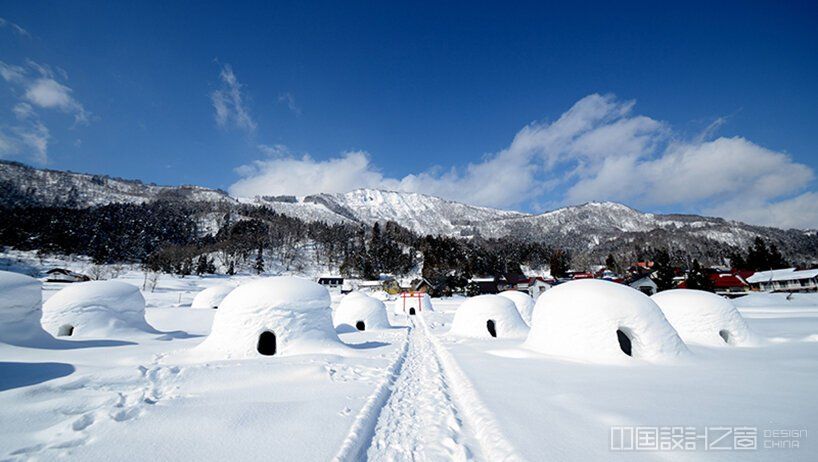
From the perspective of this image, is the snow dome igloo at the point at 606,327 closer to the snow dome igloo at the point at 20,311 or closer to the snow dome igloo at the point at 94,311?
the snow dome igloo at the point at 20,311

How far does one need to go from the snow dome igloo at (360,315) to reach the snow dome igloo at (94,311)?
11.4 meters

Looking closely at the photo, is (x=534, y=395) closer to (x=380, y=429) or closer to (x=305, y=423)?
(x=380, y=429)

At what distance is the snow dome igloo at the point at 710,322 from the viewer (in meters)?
13.4

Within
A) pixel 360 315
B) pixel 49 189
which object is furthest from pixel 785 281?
pixel 49 189

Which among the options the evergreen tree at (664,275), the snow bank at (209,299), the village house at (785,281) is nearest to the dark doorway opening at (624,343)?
the evergreen tree at (664,275)

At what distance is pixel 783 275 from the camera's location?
169 feet

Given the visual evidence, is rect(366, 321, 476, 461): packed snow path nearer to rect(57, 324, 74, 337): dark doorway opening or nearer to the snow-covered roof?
rect(57, 324, 74, 337): dark doorway opening

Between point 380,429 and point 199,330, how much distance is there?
20.0 meters

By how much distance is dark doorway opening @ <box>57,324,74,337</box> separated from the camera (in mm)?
14682

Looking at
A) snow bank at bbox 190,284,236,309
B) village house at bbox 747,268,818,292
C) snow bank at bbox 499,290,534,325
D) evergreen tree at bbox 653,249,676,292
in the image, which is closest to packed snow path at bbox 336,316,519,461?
snow bank at bbox 499,290,534,325

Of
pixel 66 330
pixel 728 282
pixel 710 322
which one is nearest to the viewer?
pixel 710 322

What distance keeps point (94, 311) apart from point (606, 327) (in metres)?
22.3

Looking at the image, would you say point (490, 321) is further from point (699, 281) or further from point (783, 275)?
point (783, 275)

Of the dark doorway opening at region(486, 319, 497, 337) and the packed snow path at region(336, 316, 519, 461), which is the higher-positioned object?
the packed snow path at region(336, 316, 519, 461)
